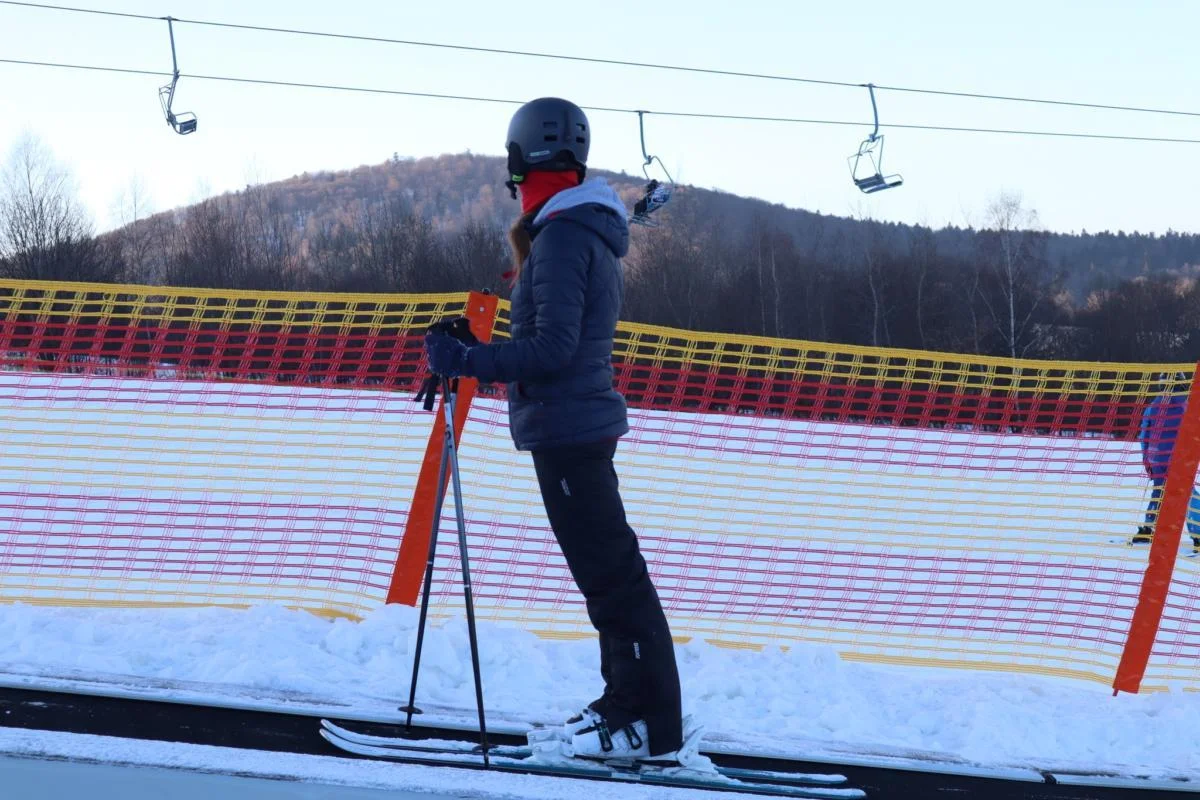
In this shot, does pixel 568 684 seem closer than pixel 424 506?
Yes

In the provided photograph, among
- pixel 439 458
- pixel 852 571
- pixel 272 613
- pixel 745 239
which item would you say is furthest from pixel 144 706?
pixel 745 239

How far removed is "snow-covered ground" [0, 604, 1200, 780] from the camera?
4.14 metres

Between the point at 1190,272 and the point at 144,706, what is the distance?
8958 centimetres

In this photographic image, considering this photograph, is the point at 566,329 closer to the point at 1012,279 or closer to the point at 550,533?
the point at 550,533

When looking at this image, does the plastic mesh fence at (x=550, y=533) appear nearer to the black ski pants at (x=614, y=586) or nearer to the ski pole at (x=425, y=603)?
the ski pole at (x=425, y=603)

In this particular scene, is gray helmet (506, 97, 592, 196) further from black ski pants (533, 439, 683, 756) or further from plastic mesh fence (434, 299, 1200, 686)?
plastic mesh fence (434, 299, 1200, 686)

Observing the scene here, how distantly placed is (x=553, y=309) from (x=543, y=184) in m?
0.46

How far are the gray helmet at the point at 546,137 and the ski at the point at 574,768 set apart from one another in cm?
188

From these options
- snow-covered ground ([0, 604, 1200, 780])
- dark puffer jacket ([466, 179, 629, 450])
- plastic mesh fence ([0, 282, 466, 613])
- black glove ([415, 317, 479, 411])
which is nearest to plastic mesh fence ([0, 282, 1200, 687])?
plastic mesh fence ([0, 282, 466, 613])

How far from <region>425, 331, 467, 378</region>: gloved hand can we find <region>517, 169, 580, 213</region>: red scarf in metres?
0.49

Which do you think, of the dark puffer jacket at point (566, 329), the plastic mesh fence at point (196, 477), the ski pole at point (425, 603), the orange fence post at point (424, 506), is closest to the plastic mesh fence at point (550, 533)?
the plastic mesh fence at point (196, 477)

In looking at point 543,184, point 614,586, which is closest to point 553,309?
point 543,184

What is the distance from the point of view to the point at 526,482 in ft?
43.4

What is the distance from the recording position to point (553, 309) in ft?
10.6
